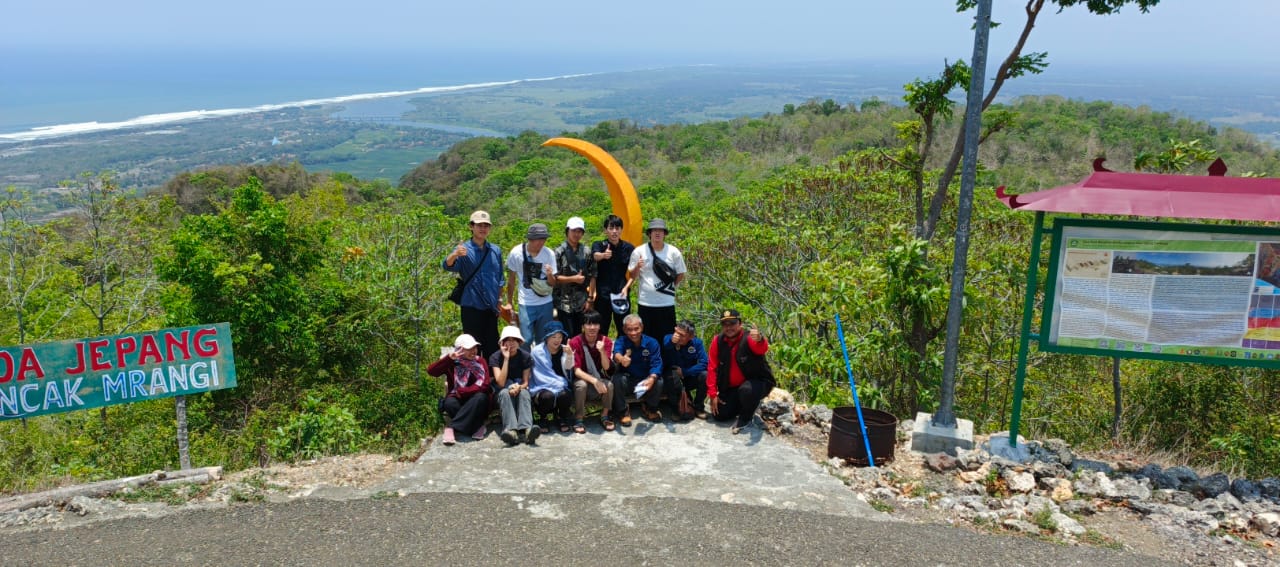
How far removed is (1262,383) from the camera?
329 inches

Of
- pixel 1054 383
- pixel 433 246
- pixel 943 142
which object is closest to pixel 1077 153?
pixel 943 142

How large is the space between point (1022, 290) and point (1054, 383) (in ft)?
4.21

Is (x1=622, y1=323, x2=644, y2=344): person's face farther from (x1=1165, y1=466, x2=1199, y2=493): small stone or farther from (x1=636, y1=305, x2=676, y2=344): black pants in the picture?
(x1=1165, y1=466, x2=1199, y2=493): small stone

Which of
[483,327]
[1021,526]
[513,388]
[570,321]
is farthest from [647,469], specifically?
[1021,526]

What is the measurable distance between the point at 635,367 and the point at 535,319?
1.11 meters

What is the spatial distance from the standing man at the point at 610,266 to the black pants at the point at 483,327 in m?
0.83

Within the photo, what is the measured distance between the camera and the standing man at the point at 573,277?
7.29 metres

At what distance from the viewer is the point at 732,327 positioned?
688 cm

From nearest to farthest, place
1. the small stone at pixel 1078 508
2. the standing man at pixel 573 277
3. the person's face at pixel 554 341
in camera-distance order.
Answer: the small stone at pixel 1078 508
the person's face at pixel 554 341
the standing man at pixel 573 277

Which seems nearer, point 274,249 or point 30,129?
point 274,249

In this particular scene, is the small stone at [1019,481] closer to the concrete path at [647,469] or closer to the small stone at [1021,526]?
the small stone at [1021,526]

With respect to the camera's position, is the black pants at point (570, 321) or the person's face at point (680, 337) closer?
the person's face at point (680, 337)

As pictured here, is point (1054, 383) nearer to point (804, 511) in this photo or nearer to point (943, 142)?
point (804, 511)

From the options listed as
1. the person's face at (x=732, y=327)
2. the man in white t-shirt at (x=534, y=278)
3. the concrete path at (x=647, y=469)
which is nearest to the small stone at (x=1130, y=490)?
the concrete path at (x=647, y=469)
